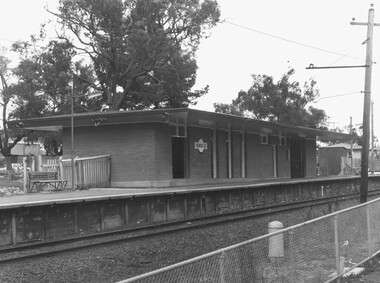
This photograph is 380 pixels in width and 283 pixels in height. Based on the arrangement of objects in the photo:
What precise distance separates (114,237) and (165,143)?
898cm

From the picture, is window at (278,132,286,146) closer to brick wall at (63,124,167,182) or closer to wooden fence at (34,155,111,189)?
brick wall at (63,124,167,182)

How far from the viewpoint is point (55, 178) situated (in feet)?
66.5

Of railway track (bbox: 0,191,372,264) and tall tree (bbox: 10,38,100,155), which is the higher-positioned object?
tall tree (bbox: 10,38,100,155)

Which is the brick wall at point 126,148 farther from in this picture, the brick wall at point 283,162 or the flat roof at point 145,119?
the brick wall at point 283,162

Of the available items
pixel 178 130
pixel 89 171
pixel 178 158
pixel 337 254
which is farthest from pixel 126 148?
pixel 337 254

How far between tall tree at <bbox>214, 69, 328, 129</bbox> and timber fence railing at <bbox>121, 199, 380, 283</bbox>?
44611 mm

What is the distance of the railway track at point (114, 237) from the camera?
9920mm

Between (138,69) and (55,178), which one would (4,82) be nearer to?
(138,69)

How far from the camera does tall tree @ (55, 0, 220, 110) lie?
38188 mm

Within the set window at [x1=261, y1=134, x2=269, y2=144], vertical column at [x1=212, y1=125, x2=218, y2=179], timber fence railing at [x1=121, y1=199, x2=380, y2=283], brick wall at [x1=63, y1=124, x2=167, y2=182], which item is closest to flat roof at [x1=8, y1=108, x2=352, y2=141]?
brick wall at [x1=63, y1=124, x2=167, y2=182]

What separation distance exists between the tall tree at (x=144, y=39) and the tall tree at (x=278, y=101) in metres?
13.4

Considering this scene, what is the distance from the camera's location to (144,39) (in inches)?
1436

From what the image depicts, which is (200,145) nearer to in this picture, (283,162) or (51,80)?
(283,162)

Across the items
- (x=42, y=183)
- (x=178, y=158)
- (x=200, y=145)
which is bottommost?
(x=42, y=183)
